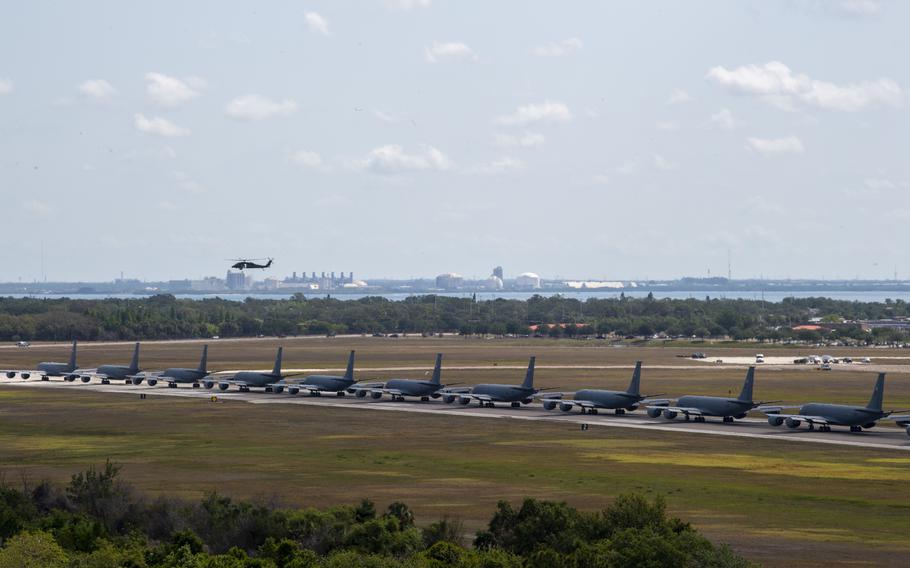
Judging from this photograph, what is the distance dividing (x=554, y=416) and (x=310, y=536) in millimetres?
63344

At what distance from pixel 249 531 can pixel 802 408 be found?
63.0m

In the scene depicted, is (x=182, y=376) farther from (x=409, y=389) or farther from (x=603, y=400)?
(x=603, y=400)

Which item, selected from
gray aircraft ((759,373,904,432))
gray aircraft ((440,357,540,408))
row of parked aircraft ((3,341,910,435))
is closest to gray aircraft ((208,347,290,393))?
row of parked aircraft ((3,341,910,435))

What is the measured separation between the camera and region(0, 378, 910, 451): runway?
9469 centimetres

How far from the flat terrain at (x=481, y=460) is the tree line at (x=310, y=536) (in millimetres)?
7042

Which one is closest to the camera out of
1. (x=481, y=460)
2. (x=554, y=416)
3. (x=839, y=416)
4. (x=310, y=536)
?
(x=310, y=536)

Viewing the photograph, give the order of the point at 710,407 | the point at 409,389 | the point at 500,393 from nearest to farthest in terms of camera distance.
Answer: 1. the point at 710,407
2. the point at 500,393
3. the point at 409,389

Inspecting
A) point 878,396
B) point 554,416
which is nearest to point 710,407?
point 554,416

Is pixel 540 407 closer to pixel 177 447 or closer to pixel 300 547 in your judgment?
pixel 177 447

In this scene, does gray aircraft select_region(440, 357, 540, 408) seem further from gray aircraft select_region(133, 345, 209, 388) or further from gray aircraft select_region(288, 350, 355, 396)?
gray aircraft select_region(133, 345, 209, 388)

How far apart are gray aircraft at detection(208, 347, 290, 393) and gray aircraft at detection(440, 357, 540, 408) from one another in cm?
2273

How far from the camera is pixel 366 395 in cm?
13500

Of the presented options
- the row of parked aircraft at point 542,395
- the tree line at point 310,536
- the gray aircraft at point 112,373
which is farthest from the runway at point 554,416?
A: the tree line at point 310,536

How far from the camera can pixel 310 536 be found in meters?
50.2
